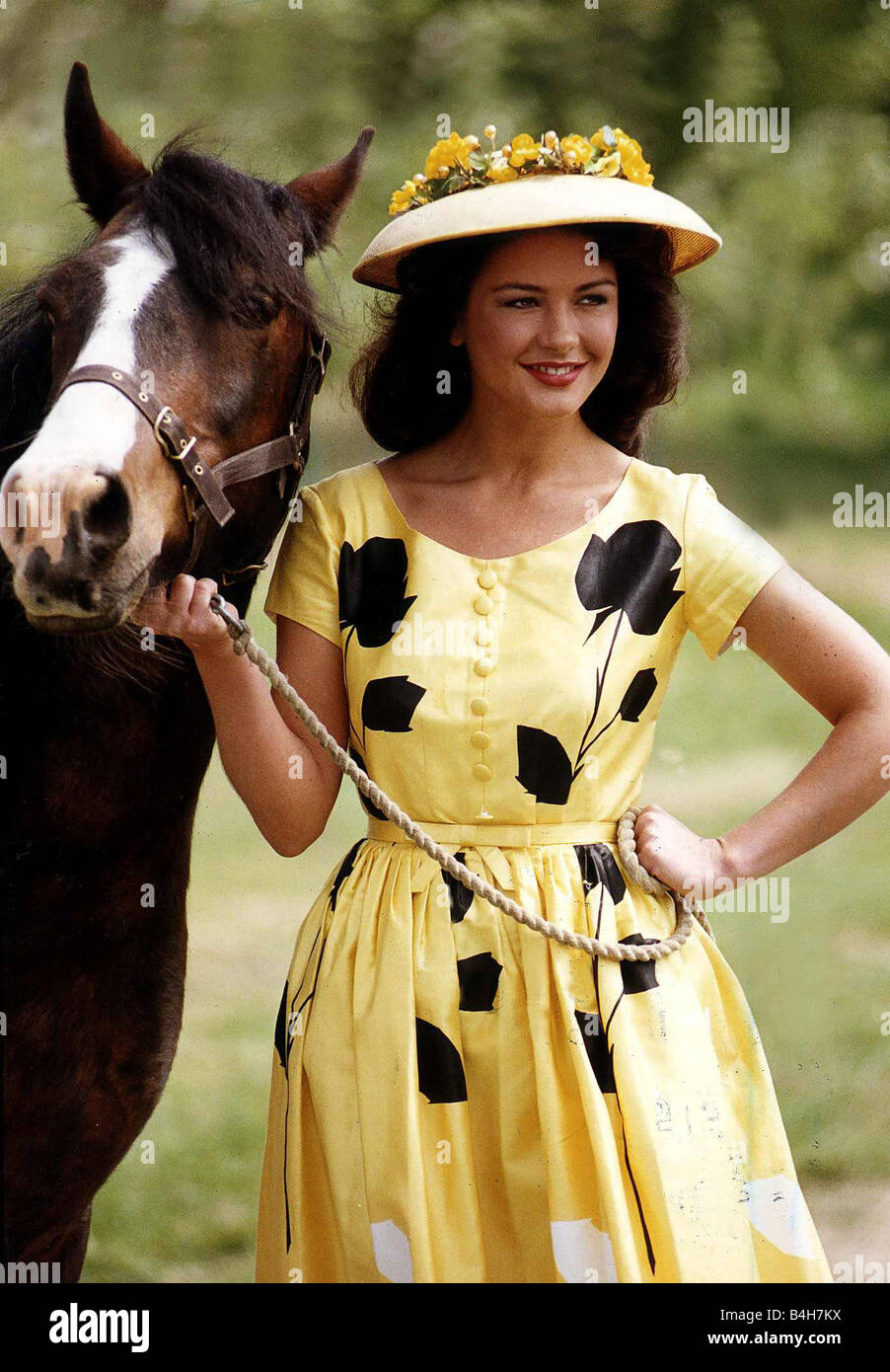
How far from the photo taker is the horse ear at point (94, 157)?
1.46 m

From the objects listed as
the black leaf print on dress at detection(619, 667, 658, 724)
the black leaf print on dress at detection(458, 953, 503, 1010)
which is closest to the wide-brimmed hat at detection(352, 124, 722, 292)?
the black leaf print on dress at detection(619, 667, 658, 724)

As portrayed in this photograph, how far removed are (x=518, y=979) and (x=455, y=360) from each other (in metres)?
0.74

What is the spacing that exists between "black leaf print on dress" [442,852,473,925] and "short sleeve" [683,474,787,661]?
0.36 meters

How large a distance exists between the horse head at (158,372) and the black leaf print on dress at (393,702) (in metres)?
0.22

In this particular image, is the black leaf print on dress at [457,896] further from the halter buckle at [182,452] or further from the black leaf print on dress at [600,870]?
the halter buckle at [182,452]

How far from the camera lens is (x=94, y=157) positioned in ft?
4.90

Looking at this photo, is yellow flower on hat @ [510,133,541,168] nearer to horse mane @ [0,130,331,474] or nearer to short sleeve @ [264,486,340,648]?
horse mane @ [0,130,331,474]

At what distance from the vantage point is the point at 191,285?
1345mm

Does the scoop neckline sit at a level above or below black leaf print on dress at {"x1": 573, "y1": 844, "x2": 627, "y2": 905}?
above

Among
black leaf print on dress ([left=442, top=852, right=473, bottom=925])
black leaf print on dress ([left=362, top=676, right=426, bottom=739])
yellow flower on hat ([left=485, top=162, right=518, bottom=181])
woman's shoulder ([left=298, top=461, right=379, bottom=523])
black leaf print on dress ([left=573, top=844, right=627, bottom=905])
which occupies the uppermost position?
yellow flower on hat ([left=485, top=162, right=518, bottom=181])

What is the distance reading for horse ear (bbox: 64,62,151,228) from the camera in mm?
1459

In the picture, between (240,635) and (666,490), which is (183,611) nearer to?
(240,635)

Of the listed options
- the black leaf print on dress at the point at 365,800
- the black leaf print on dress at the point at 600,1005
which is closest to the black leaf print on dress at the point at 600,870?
the black leaf print on dress at the point at 600,1005
